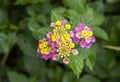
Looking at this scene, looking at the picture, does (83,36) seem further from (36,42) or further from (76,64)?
(36,42)

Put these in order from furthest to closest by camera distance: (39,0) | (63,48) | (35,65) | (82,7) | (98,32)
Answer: (35,65), (39,0), (82,7), (98,32), (63,48)

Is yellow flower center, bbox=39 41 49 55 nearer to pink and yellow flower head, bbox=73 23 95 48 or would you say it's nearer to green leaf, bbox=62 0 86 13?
pink and yellow flower head, bbox=73 23 95 48

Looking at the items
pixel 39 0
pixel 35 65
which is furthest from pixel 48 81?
pixel 39 0

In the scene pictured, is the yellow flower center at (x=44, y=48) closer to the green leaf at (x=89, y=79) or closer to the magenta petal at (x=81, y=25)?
the magenta petal at (x=81, y=25)

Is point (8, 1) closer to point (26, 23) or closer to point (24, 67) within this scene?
point (26, 23)

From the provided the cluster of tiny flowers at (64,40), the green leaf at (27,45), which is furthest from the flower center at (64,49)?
the green leaf at (27,45)

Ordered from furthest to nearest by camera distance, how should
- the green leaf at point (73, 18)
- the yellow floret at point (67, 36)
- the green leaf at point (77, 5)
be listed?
the green leaf at point (77, 5)
the green leaf at point (73, 18)
the yellow floret at point (67, 36)
